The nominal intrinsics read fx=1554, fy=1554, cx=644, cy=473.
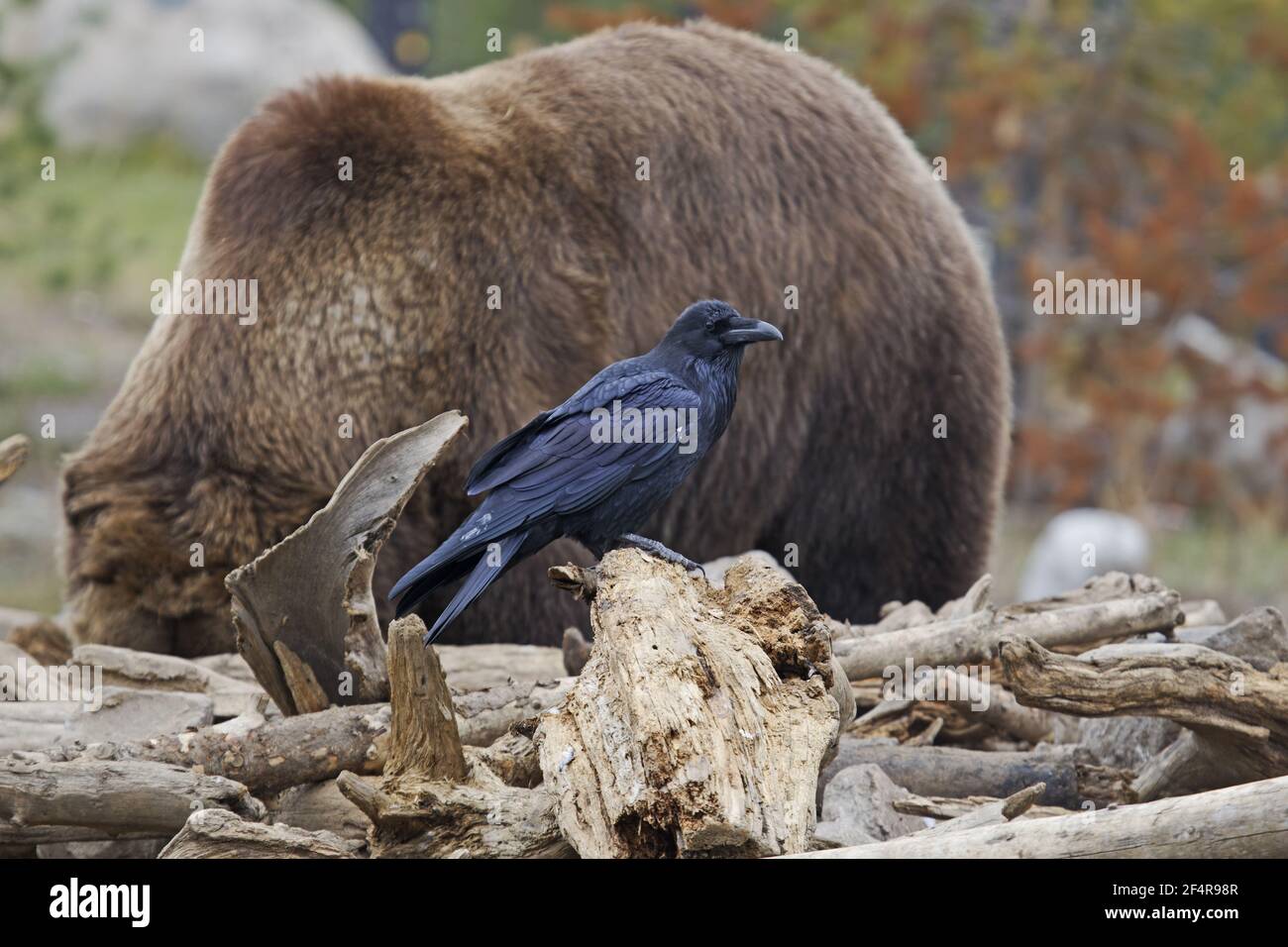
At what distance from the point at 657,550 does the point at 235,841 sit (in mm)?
956

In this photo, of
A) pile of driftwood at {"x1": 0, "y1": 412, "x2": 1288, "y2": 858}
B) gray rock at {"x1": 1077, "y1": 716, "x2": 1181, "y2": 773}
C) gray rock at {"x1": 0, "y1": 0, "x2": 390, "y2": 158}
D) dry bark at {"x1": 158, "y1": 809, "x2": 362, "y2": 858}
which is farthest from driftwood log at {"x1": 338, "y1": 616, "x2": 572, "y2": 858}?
gray rock at {"x1": 0, "y1": 0, "x2": 390, "y2": 158}

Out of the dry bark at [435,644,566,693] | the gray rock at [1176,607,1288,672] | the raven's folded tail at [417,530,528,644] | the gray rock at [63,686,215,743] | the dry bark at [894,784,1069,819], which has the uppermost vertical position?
the raven's folded tail at [417,530,528,644]

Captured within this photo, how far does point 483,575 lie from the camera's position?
112 inches

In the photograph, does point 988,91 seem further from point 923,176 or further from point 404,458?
point 404,458

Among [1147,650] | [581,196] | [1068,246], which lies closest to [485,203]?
[581,196]

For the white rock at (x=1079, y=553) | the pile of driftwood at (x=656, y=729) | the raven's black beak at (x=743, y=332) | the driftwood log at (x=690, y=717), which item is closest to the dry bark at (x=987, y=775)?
the pile of driftwood at (x=656, y=729)

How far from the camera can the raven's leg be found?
3.04 metres

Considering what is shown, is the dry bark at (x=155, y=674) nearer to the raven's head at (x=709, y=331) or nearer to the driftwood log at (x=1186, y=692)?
the raven's head at (x=709, y=331)

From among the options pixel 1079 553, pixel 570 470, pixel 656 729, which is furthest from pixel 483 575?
pixel 1079 553

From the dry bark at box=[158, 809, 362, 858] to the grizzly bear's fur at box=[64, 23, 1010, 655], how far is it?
5.01 feet

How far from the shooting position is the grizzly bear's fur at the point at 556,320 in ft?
14.3

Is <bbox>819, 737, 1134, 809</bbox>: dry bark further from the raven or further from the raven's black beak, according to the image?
the raven's black beak

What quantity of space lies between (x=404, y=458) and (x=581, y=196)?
1759 millimetres
